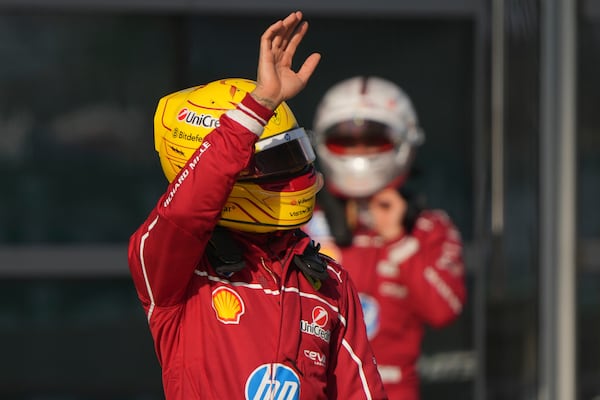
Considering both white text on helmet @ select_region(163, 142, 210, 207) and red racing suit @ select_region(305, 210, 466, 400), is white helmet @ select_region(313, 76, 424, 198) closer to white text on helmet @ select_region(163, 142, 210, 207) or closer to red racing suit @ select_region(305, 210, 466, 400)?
red racing suit @ select_region(305, 210, 466, 400)

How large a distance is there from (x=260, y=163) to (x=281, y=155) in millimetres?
63

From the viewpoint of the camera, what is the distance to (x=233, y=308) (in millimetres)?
2783

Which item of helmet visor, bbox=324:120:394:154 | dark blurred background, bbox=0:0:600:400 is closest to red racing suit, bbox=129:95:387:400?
helmet visor, bbox=324:120:394:154

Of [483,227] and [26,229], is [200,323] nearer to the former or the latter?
[483,227]

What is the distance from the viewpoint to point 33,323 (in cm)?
691

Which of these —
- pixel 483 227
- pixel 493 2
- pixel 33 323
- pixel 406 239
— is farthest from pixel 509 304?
pixel 33 323

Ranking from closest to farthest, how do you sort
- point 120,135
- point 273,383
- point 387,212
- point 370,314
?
1. point 273,383
2. point 370,314
3. point 387,212
4. point 120,135

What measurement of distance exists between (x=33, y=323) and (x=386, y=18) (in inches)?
104

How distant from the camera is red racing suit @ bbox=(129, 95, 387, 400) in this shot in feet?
8.55

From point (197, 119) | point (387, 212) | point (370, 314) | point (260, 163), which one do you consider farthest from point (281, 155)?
point (387, 212)

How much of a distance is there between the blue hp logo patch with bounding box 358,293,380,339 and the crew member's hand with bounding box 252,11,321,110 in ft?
7.41

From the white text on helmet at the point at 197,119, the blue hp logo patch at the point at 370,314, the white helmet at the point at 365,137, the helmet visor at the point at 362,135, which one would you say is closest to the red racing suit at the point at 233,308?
the white text on helmet at the point at 197,119

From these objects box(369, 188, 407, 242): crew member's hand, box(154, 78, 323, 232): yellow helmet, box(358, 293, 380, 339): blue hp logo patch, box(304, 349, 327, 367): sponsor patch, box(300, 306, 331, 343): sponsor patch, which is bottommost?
box(358, 293, 380, 339): blue hp logo patch

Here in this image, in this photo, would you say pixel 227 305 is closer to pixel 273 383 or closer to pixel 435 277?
pixel 273 383
